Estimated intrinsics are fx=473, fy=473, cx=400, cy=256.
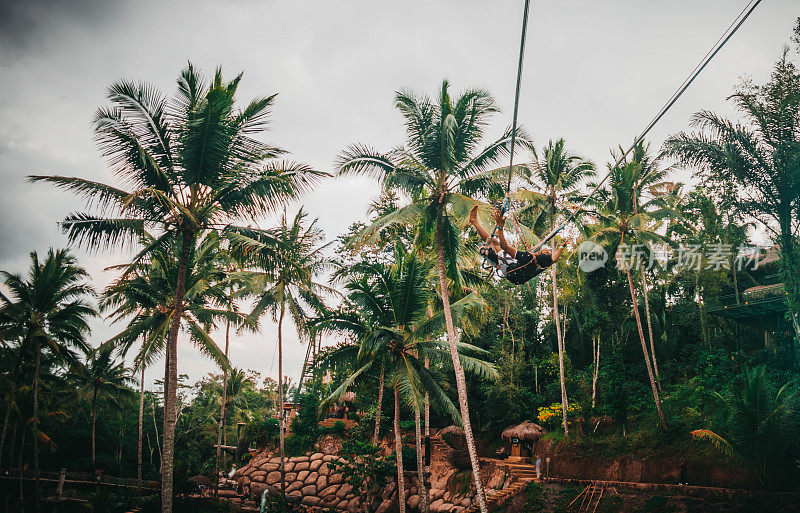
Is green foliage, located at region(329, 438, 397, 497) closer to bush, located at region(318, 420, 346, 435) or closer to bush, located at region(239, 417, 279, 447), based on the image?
bush, located at region(318, 420, 346, 435)

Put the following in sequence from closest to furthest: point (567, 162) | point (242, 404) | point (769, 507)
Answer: point (769, 507) < point (567, 162) < point (242, 404)

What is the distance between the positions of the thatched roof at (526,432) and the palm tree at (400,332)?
476 cm

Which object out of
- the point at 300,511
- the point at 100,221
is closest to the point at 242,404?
the point at 300,511

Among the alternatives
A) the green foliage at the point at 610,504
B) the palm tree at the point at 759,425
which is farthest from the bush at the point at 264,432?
the palm tree at the point at 759,425

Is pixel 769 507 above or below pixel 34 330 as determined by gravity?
below

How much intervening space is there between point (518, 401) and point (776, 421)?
962cm

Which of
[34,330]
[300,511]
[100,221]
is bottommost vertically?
[300,511]

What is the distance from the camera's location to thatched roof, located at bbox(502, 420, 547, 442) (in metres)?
17.3

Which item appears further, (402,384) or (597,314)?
(597,314)

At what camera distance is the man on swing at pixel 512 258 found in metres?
7.63

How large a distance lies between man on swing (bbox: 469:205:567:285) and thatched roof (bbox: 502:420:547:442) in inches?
448

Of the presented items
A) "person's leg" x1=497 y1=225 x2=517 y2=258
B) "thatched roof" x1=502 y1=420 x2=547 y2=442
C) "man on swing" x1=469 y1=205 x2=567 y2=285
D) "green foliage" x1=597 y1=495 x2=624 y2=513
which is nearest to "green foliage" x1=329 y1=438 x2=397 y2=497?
"thatched roof" x1=502 y1=420 x2=547 y2=442

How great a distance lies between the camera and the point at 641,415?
1642 centimetres

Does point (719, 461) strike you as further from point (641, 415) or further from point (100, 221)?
point (100, 221)
